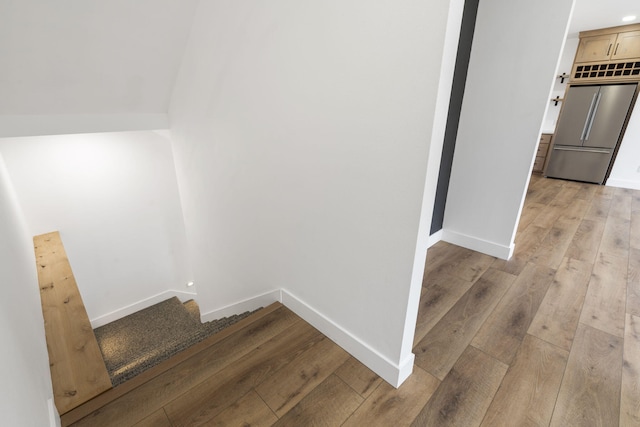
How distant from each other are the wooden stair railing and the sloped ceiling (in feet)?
4.95

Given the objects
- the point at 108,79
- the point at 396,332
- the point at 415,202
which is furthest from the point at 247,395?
the point at 108,79

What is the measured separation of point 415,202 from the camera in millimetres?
1070

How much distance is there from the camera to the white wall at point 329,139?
1.00m

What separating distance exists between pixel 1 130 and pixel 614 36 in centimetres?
754

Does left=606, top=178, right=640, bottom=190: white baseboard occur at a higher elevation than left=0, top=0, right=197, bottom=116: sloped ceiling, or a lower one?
lower

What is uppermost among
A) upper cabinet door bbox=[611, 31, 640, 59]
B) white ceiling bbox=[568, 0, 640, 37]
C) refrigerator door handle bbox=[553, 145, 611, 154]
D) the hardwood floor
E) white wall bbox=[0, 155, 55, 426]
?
white ceiling bbox=[568, 0, 640, 37]

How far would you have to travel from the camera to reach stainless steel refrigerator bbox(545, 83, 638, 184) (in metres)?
4.59

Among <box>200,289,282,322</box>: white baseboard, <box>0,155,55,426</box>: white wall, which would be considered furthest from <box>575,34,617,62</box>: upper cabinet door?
<box>0,155,55,426</box>: white wall

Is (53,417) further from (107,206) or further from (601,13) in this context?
(601,13)

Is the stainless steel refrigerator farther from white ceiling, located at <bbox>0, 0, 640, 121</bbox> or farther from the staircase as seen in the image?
the staircase

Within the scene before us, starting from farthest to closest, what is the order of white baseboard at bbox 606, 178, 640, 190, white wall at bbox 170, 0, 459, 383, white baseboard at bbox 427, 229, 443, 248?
white baseboard at bbox 606, 178, 640, 190 → white baseboard at bbox 427, 229, 443, 248 → white wall at bbox 170, 0, 459, 383

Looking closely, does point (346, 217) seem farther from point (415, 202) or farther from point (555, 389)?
point (555, 389)

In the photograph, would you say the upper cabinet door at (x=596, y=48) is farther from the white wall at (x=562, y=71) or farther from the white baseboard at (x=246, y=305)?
the white baseboard at (x=246, y=305)

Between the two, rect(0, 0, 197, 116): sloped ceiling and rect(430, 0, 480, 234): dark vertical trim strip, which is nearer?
rect(0, 0, 197, 116): sloped ceiling
